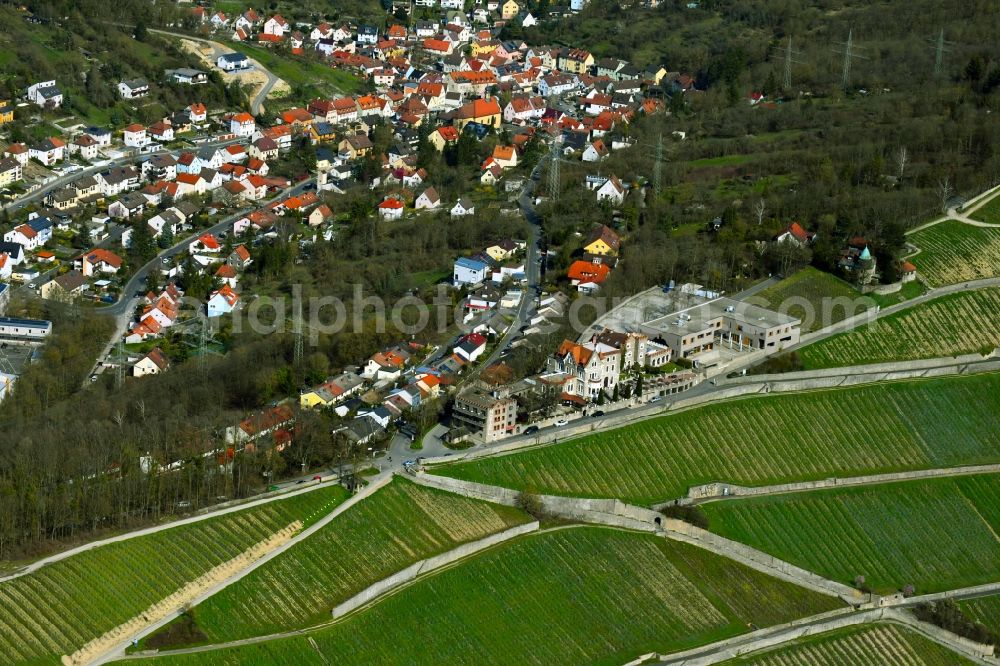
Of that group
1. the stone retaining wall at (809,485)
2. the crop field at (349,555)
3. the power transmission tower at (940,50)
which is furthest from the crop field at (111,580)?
the power transmission tower at (940,50)

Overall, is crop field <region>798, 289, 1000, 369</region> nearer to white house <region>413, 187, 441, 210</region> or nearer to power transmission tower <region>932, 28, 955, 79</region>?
white house <region>413, 187, 441, 210</region>

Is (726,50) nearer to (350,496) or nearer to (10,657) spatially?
(350,496)

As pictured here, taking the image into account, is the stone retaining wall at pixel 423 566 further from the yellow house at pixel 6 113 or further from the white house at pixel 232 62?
the white house at pixel 232 62

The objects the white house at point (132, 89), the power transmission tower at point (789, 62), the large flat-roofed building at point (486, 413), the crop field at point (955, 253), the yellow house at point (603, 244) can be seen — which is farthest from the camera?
the power transmission tower at point (789, 62)

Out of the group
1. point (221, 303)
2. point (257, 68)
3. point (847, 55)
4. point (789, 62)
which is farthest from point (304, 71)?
point (221, 303)

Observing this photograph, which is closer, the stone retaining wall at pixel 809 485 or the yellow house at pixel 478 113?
the stone retaining wall at pixel 809 485

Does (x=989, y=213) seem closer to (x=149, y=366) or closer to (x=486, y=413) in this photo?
(x=486, y=413)

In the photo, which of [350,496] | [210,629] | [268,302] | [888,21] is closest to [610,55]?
[888,21]

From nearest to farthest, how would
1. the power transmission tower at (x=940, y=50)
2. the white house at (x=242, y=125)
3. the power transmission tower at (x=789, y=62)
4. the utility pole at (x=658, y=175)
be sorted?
the utility pole at (x=658, y=175) → the white house at (x=242, y=125) → the power transmission tower at (x=940, y=50) → the power transmission tower at (x=789, y=62)
